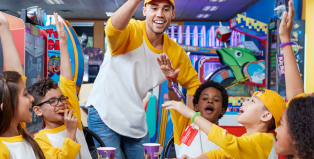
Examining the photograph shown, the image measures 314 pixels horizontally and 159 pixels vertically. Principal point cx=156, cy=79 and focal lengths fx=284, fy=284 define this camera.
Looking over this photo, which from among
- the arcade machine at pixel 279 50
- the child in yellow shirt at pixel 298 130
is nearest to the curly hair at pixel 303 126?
the child in yellow shirt at pixel 298 130

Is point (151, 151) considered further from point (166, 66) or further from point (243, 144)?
point (166, 66)

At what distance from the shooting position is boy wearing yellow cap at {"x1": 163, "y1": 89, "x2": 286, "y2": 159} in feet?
3.88

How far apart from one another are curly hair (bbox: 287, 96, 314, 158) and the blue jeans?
96cm

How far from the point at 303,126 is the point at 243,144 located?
0.99ft

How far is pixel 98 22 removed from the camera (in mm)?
12594

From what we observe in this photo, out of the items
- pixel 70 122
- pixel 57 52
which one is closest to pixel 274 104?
pixel 70 122

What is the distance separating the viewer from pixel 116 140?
1677mm

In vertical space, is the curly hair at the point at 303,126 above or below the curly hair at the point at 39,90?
below

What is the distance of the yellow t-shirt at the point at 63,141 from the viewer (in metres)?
1.30

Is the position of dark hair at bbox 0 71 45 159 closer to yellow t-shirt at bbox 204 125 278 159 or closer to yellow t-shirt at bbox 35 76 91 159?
yellow t-shirt at bbox 35 76 91 159

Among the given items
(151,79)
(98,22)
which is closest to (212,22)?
(98,22)

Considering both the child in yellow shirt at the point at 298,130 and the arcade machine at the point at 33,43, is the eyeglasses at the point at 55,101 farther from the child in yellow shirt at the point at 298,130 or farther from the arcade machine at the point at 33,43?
the child in yellow shirt at the point at 298,130

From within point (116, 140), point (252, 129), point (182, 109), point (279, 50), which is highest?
point (279, 50)

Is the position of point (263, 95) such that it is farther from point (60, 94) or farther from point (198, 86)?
point (60, 94)
